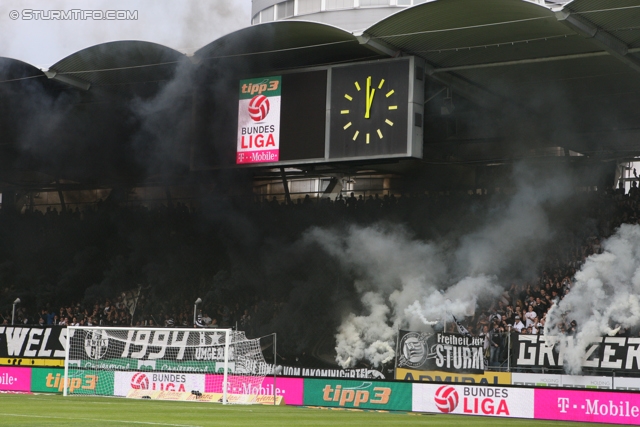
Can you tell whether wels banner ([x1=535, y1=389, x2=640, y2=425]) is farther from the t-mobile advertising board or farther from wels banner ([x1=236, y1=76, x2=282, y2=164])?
wels banner ([x1=236, y1=76, x2=282, y2=164])

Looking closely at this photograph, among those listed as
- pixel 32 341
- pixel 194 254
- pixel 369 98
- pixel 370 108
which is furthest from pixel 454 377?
pixel 194 254

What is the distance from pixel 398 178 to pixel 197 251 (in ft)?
25.5

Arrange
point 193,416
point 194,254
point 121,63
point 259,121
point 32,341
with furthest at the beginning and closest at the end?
point 194,254
point 32,341
point 121,63
point 259,121
point 193,416

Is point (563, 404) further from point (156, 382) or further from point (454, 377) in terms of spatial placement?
point (156, 382)

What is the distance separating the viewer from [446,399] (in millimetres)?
19766

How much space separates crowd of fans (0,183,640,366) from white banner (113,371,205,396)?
4.20 m

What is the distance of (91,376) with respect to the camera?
24297mm

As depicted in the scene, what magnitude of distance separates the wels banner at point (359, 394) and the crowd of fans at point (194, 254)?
193 inches

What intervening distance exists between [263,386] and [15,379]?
732cm

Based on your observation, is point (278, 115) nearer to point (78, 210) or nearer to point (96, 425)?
point (96, 425)

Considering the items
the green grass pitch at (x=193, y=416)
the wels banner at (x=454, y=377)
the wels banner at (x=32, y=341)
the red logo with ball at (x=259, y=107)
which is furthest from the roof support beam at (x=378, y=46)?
the wels banner at (x=32, y=341)

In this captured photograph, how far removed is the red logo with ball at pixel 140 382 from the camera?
23.7 m

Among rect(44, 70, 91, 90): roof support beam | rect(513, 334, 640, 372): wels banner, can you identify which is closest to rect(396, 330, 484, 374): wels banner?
rect(513, 334, 640, 372): wels banner

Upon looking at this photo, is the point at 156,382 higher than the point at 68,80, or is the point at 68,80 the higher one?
the point at 68,80
